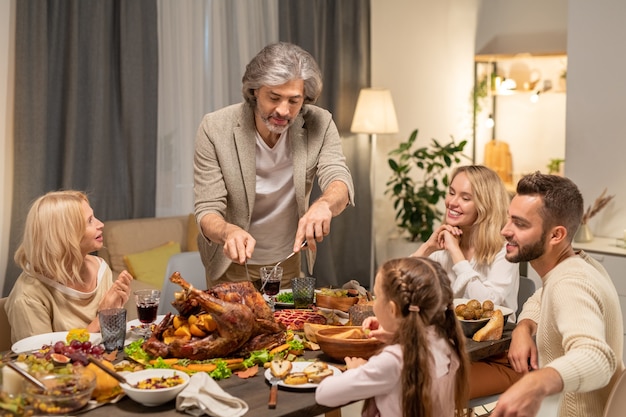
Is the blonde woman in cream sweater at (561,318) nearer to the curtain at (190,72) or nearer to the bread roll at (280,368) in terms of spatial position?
the bread roll at (280,368)

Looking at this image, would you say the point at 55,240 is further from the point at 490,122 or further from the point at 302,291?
the point at 490,122

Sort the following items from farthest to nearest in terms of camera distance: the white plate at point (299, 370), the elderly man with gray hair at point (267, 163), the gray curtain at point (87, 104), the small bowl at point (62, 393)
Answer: the gray curtain at point (87, 104) < the elderly man with gray hair at point (267, 163) < the white plate at point (299, 370) < the small bowl at point (62, 393)

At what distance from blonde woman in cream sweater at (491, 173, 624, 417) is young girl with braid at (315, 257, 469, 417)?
0.18 metres

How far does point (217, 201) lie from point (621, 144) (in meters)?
2.86

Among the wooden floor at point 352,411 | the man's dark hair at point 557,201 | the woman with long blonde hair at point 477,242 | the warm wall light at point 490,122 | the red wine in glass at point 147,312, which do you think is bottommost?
the wooden floor at point 352,411

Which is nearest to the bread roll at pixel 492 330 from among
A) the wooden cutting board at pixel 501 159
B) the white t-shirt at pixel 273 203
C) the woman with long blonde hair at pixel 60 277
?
the white t-shirt at pixel 273 203

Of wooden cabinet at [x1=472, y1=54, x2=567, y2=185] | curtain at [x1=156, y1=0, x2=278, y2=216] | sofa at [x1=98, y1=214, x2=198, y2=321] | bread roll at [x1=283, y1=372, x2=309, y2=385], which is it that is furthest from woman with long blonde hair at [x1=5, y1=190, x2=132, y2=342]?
wooden cabinet at [x1=472, y1=54, x2=567, y2=185]

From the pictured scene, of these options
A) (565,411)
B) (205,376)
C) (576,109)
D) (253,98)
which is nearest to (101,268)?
(253,98)

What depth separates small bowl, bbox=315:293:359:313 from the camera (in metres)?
2.80

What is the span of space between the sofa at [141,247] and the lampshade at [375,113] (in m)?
1.79

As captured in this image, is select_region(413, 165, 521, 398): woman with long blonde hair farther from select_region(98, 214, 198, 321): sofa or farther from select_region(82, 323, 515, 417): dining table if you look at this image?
A: select_region(98, 214, 198, 321): sofa

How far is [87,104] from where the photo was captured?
5.10 metres

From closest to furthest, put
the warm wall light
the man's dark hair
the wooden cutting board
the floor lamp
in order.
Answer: the man's dark hair
the floor lamp
the wooden cutting board
the warm wall light

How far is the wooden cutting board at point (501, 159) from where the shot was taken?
7.37 meters
